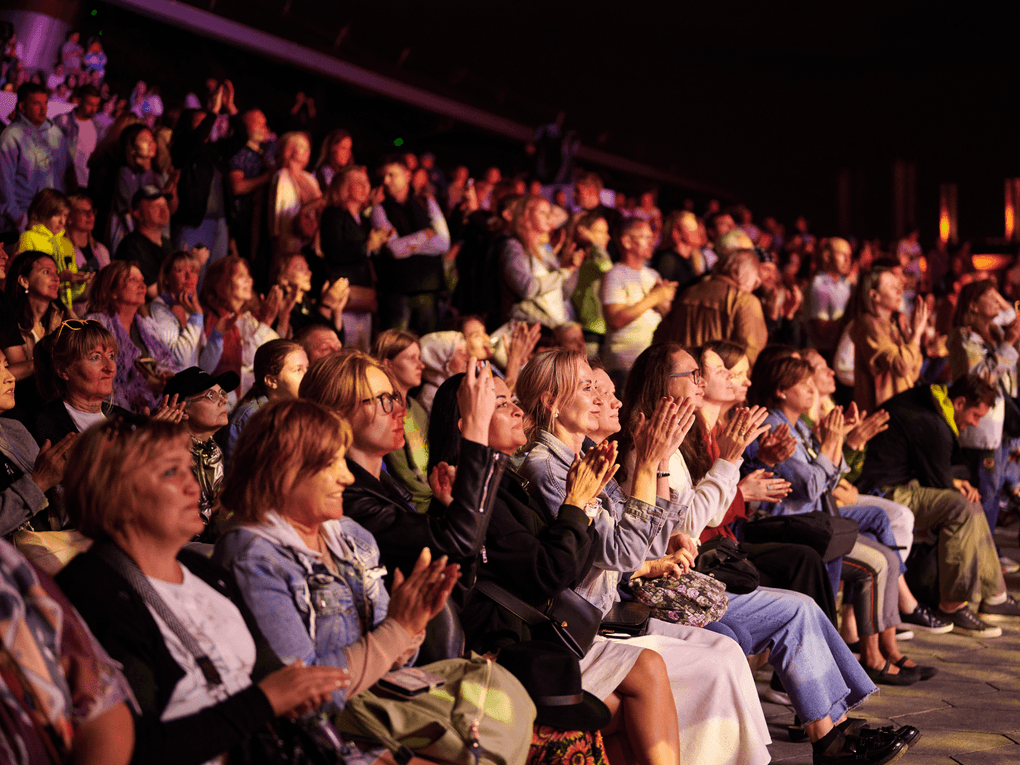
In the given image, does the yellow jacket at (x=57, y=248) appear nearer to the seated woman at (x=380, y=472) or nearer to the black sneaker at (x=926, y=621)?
the seated woman at (x=380, y=472)

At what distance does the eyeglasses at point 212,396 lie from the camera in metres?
3.60

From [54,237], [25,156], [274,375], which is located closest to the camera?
[274,375]

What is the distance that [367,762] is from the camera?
199 cm

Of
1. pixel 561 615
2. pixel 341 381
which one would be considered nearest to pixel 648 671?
pixel 561 615

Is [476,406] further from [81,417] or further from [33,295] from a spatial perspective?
[33,295]

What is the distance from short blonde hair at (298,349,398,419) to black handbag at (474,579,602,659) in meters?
0.55

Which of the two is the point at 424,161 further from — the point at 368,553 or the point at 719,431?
the point at 368,553

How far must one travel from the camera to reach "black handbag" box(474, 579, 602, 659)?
264 centimetres

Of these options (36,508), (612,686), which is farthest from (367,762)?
(36,508)

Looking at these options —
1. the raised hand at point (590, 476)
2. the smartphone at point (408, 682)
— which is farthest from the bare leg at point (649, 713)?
the smartphone at point (408, 682)

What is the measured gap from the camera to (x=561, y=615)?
272 centimetres

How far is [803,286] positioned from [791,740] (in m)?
6.27

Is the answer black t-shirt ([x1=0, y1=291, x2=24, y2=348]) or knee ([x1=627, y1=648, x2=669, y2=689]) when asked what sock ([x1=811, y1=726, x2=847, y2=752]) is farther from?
black t-shirt ([x1=0, y1=291, x2=24, y2=348])

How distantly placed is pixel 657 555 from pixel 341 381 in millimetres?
1086
